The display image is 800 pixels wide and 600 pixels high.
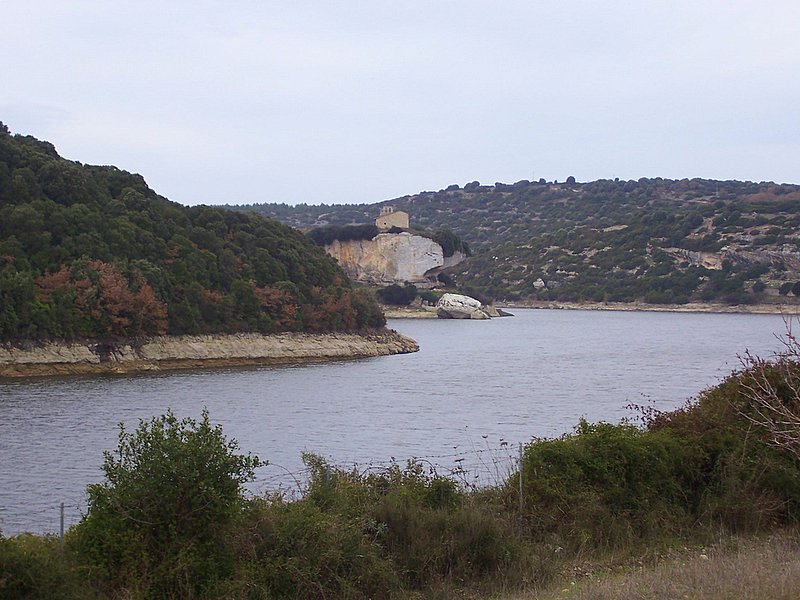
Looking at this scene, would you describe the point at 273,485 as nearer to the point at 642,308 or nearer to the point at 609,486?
the point at 609,486

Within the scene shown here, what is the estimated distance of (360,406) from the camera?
106 ft

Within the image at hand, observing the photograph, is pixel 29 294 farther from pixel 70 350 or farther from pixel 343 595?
pixel 343 595

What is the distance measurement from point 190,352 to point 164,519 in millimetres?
39889

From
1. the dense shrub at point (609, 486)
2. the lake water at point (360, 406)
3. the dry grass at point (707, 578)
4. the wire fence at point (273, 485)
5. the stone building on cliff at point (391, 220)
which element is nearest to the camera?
the dry grass at point (707, 578)

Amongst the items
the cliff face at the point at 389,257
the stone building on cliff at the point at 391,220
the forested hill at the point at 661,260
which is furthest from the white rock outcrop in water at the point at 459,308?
the stone building on cliff at the point at 391,220

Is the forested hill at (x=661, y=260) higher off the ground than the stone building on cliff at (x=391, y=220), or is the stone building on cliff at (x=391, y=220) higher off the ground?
the stone building on cliff at (x=391, y=220)

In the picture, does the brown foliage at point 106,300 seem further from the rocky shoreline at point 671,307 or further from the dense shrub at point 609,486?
the rocky shoreline at point 671,307

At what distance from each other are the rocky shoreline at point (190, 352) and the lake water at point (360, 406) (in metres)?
2.09

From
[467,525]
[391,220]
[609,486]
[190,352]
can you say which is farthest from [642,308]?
[467,525]

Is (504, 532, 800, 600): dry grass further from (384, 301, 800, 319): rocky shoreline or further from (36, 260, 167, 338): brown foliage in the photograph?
(384, 301, 800, 319): rocky shoreline

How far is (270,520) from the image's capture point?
8.47 metres

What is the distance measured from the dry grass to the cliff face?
120442 mm

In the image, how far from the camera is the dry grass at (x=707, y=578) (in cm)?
703

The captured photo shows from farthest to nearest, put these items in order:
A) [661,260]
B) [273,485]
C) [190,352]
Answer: [661,260] → [190,352] → [273,485]
